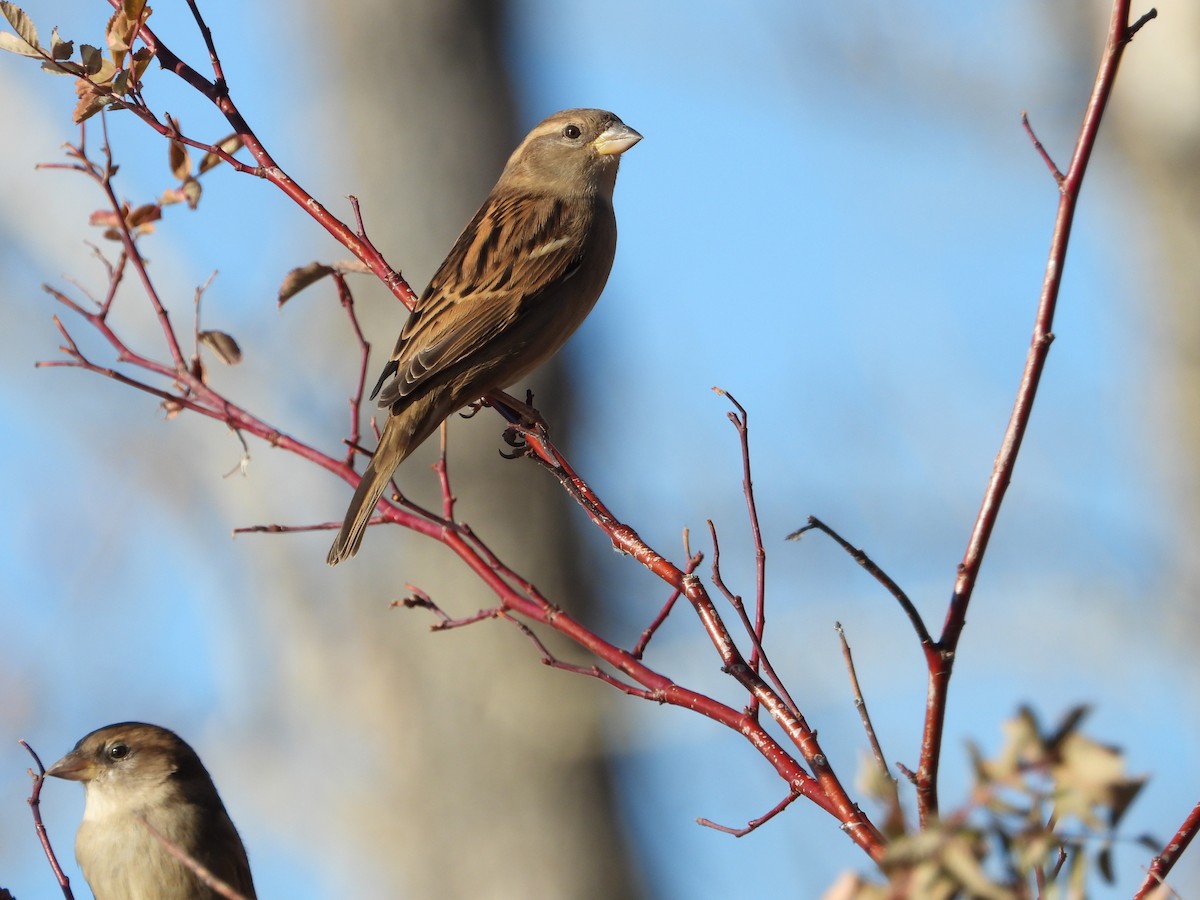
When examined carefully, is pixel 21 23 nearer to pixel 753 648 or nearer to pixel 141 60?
pixel 141 60

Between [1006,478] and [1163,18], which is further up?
[1163,18]

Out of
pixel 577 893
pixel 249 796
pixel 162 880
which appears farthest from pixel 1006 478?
pixel 249 796

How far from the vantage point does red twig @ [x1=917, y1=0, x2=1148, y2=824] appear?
175 cm

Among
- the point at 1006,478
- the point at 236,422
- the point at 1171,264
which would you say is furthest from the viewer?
the point at 1171,264

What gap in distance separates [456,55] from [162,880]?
18.1 feet

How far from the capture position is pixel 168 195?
330 centimetres

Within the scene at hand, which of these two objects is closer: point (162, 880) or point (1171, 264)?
point (162, 880)

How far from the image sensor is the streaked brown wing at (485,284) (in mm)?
4289

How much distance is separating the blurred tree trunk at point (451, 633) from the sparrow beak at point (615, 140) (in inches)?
92.2

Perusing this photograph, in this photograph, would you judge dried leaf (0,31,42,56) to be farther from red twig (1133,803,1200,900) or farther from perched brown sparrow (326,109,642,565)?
red twig (1133,803,1200,900)

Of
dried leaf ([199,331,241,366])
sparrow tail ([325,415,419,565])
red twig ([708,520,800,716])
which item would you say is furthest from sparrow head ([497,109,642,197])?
red twig ([708,520,800,716])

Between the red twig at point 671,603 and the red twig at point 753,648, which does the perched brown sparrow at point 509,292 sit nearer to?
the red twig at point 671,603

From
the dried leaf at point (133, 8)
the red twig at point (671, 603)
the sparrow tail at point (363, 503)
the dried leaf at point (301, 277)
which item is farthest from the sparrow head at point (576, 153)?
the red twig at point (671, 603)

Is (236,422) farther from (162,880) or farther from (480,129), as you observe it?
(480,129)
